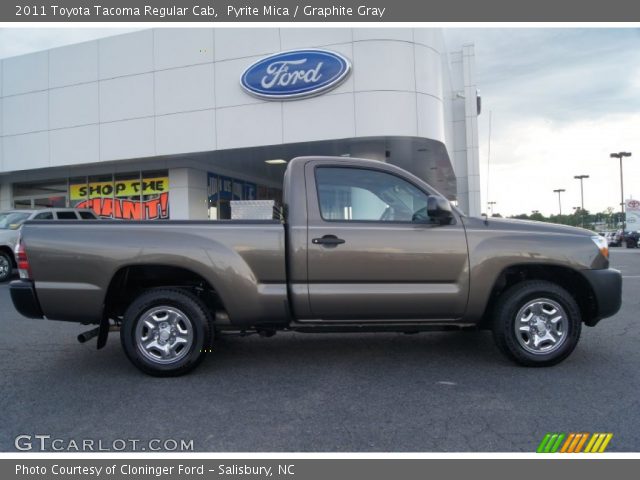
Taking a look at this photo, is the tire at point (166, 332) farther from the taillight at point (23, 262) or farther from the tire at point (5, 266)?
the tire at point (5, 266)

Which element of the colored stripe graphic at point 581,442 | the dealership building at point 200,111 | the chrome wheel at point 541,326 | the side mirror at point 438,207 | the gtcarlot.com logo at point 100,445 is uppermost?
the dealership building at point 200,111

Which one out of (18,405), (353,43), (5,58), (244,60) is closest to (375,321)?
(18,405)

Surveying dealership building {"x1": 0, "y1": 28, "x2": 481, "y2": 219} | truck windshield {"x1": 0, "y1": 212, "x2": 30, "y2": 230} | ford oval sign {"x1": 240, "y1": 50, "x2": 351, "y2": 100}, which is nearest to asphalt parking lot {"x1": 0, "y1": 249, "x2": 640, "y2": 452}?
truck windshield {"x1": 0, "y1": 212, "x2": 30, "y2": 230}

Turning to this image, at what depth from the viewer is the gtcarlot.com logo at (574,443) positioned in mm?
2984

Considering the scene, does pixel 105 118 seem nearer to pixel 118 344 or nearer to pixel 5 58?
pixel 5 58

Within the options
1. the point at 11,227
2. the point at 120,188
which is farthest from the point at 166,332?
the point at 120,188

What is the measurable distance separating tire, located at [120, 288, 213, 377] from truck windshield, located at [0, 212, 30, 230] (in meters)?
→ 9.72

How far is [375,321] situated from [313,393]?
0.88 metres

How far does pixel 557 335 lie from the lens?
175 inches

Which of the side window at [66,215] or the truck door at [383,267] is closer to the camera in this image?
the truck door at [383,267]

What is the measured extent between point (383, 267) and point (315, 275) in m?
0.60

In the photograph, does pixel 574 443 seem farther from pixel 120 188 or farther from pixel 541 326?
pixel 120 188

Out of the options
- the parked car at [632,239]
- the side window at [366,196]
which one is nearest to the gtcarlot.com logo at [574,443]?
the side window at [366,196]

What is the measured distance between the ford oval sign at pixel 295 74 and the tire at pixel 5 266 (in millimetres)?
7745
